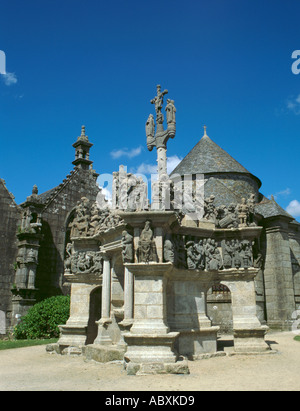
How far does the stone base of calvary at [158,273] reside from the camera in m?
7.95

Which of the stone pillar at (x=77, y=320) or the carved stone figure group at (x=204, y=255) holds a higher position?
the carved stone figure group at (x=204, y=255)

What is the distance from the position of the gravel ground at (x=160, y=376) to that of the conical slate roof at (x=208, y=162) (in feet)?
48.6

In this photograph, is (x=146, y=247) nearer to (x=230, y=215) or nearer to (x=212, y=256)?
(x=212, y=256)

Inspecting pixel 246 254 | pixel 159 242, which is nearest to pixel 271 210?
pixel 246 254

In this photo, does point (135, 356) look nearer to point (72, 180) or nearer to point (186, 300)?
point (186, 300)

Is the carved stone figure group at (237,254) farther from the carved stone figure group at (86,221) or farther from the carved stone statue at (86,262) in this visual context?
the carved stone figure group at (86,221)

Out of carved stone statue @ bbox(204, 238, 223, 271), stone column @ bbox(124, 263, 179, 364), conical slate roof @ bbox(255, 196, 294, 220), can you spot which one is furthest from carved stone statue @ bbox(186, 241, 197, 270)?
conical slate roof @ bbox(255, 196, 294, 220)

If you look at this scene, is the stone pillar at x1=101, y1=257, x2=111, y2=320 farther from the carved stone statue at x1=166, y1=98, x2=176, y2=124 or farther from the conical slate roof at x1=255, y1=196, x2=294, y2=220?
the conical slate roof at x1=255, y1=196, x2=294, y2=220

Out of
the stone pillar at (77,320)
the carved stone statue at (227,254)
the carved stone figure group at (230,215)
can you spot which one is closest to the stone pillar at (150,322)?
the carved stone statue at (227,254)

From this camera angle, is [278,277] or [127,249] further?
[278,277]

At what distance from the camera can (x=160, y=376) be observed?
22.3 feet

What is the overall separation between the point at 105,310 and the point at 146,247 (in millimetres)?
3401

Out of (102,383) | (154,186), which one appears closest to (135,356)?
(102,383)

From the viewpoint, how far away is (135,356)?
24.4 ft
